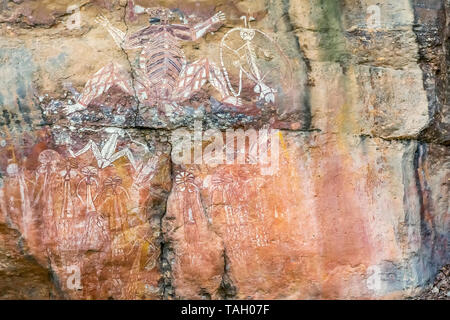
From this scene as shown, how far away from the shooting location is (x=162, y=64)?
3455 millimetres

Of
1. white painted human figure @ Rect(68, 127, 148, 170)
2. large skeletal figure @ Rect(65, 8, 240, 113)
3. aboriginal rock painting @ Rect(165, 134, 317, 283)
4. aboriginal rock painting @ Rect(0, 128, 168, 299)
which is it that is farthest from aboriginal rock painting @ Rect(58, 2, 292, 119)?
aboriginal rock painting @ Rect(165, 134, 317, 283)

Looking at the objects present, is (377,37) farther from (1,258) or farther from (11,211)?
(1,258)

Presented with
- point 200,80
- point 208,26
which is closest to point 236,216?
point 200,80

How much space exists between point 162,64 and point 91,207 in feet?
3.26

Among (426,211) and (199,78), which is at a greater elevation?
(199,78)

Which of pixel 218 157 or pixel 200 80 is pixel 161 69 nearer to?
pixel 200 80

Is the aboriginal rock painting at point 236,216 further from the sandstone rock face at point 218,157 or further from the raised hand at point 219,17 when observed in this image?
the raised hand at point 219,17

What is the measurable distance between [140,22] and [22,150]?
1082 mm

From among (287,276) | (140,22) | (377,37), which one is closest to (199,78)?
(140,22)

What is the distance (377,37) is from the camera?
3445mm

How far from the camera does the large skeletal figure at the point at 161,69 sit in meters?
3.44

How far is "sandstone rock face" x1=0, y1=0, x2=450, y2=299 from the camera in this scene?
3400 millimetres

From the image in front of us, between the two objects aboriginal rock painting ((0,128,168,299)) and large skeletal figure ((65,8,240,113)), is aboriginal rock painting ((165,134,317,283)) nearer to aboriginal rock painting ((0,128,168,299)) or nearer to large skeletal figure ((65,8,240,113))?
aboriginal rock painting ((0,128,168,299))

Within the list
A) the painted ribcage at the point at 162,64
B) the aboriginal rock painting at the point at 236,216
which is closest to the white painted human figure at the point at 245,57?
the painted ribcage at the point at 162,64
